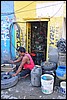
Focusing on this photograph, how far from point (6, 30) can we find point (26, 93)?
374 cm

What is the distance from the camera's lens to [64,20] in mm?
7750

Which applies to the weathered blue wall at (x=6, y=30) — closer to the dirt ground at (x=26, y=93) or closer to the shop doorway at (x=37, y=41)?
→ the shop doorway at (x=37, y=41)

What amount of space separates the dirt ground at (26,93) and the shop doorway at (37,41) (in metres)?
2.57

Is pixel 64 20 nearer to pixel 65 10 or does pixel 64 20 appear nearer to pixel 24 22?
pixel 65 10

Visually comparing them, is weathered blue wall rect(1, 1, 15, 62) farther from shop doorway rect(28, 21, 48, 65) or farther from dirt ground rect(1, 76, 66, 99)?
dirt ground rect(1, 76, 66, 99)

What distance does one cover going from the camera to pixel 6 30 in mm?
8406

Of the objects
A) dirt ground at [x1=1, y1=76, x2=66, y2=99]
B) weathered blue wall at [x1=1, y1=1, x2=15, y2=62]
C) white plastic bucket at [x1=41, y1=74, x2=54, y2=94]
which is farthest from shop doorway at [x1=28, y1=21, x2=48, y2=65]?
white plastic bucket at [x1=41, y1=74, x2=54, y2=94]

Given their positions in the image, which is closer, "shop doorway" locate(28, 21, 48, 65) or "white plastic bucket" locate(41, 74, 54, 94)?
"white plastic bucket" locate(41, 74, 54, 94)

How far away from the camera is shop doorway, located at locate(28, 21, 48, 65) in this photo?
8367 millimetres

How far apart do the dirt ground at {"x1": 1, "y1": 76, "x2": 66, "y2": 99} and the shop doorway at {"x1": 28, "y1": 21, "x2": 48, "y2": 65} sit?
8.45 feet

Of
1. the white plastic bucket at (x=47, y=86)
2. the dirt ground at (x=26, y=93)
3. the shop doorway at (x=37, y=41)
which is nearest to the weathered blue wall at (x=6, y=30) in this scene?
the shop doorway at (x=37, y=41)

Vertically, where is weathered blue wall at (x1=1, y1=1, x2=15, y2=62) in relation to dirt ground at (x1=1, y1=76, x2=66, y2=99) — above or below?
above

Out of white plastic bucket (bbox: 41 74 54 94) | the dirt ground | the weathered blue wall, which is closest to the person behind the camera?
the dirt ground

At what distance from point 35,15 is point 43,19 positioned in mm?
384
